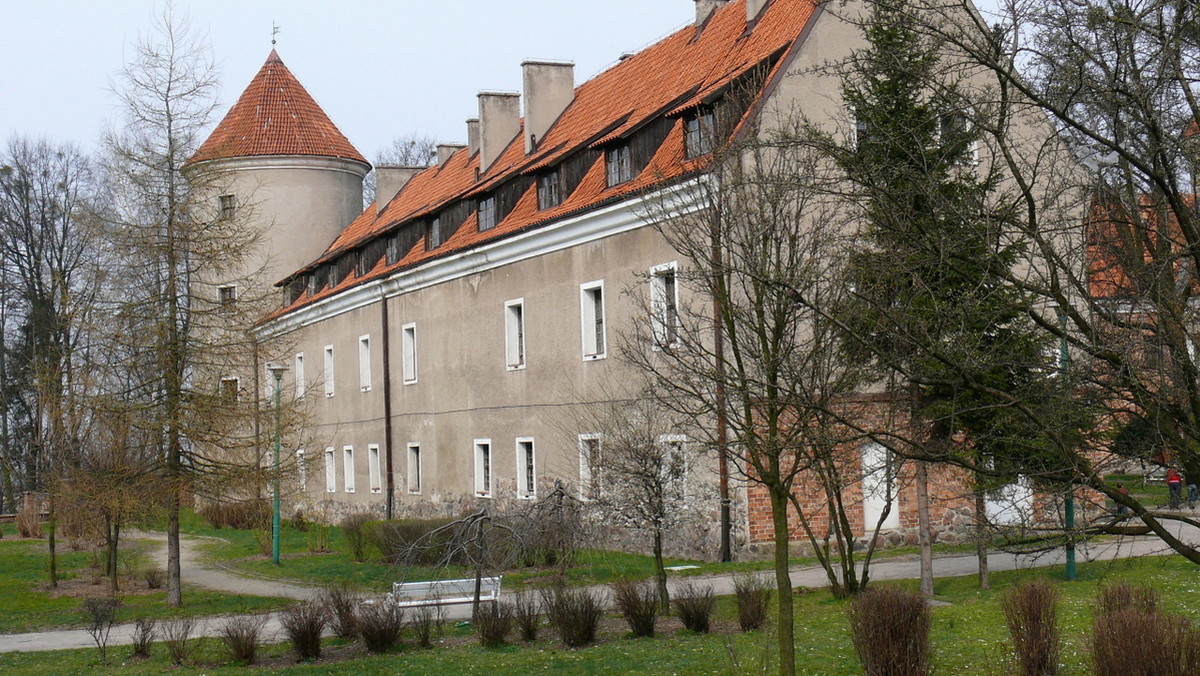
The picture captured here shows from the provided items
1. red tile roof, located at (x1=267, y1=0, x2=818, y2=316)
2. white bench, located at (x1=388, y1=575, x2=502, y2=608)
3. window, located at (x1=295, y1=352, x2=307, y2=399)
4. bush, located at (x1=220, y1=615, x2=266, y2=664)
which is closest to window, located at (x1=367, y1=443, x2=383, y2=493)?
red tile roof, located at (x1=267, y1=0, x2=818, y2=316)

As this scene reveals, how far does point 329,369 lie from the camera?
3969 centimetres

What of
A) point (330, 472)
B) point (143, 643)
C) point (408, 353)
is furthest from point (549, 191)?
point (330, 472)

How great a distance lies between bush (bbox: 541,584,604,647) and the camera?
1402 centimetres

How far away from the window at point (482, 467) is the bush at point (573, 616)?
14568 millimetres

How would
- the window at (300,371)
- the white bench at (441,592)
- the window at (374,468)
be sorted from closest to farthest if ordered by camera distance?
the white bench at (441,592), the window at (374,468), the window at (300,371)

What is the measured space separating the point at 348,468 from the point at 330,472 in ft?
6.65

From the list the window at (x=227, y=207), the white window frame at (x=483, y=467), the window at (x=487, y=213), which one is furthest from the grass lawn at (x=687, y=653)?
the window at (x=487, y=213)

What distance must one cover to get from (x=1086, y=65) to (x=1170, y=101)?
475 mm

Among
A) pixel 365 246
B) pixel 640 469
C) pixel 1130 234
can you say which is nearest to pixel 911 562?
pixel 640 469

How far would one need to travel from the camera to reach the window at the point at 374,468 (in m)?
35.7

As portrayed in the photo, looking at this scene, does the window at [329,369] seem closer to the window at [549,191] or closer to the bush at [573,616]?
the window at [549,191]

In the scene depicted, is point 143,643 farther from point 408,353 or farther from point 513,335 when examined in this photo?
point 408,353

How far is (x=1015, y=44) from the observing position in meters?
6.75

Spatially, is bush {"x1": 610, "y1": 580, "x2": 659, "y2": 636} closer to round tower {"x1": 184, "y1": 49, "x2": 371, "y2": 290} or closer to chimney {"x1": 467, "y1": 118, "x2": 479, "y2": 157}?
chimney {"x1": 467, "y1": 118, "x2": 479, "y2": 157}
